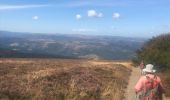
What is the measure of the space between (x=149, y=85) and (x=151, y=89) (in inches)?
5.7

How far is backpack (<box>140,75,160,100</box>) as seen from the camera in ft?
40.6

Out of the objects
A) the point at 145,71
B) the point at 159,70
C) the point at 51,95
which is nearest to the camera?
the point at 145,71

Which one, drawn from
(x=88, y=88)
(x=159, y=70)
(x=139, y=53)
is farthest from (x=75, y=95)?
(x=139, y=53)

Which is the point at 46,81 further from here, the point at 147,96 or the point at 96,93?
the point at 147,96

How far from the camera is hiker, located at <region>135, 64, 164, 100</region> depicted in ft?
40.6

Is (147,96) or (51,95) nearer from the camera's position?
(147,96)

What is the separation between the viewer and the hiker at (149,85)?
40.6 feet

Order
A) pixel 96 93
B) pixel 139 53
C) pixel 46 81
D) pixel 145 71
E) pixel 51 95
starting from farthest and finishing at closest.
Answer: pixel 139 53 < pixel 46 81 < pixel 96 93 < pixel 51 95 < pixel 145 71

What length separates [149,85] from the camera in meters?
12.4

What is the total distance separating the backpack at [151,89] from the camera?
488 inches

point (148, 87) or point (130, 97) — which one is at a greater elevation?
point (148, 87)

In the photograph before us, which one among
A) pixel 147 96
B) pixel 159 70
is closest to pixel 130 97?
pixel 147 96

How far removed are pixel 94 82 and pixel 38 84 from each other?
13.4 ft

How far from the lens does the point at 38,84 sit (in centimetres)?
2150
